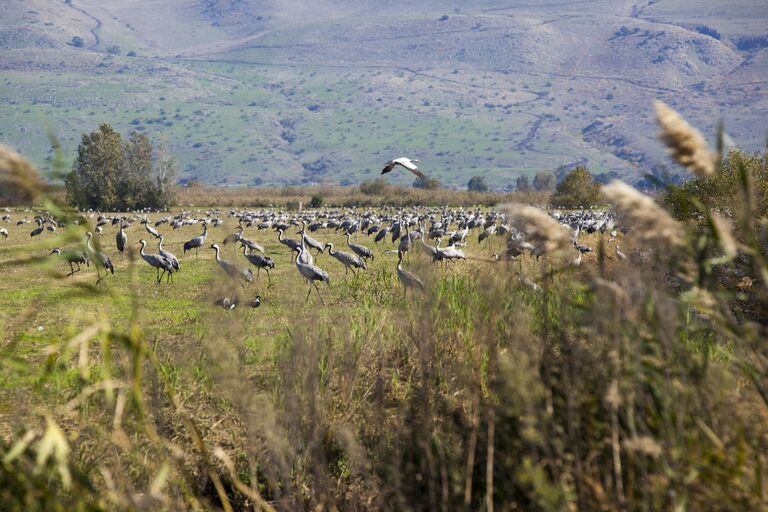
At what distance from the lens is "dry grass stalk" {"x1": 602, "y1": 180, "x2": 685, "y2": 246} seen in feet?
7.54

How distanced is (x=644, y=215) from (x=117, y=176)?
216 ft

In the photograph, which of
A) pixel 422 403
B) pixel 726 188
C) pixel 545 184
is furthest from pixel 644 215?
pixel 545 184

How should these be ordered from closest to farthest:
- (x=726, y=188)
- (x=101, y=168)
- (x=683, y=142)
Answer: (x=683, y=142)
(x=726, y=188)
(x=101, y=168)

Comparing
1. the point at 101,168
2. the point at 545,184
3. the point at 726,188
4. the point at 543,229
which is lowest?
the point at 545,184

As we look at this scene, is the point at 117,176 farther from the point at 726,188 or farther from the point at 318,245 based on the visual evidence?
the point at 726,188

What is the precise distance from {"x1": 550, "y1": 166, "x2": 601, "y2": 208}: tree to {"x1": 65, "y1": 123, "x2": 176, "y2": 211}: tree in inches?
1207

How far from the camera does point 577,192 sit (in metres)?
48.4

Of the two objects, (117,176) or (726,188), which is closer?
(726,188)

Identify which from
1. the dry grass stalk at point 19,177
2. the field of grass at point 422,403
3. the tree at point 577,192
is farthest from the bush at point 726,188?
the tree at point 577,192

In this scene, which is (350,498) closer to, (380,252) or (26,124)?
(380,252)

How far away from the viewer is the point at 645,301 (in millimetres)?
2744

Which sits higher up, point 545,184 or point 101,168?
point 101,168

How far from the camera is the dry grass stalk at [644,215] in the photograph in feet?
7.54

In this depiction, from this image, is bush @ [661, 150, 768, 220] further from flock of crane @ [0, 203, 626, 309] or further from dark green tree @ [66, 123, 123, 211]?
dark green tree @ [66, 123, 123, 211]
